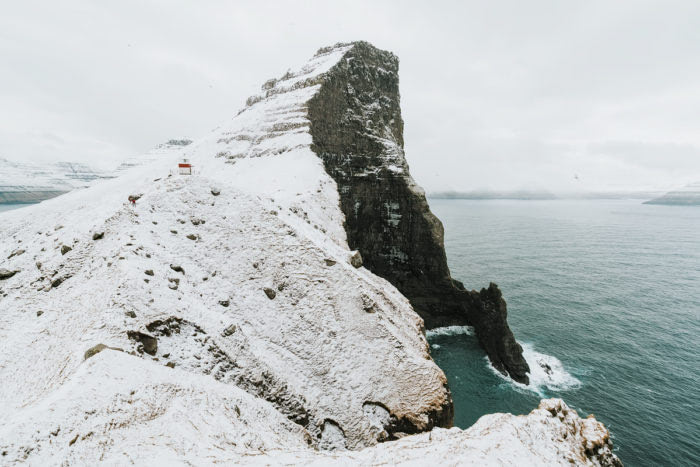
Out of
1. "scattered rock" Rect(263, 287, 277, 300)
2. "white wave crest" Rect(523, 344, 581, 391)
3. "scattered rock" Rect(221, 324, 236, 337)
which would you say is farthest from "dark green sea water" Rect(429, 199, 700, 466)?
"scattered rock" Rect(221, 324, 236, 337)

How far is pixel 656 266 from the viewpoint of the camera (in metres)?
75.4

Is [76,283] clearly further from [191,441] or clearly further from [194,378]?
[191,441]

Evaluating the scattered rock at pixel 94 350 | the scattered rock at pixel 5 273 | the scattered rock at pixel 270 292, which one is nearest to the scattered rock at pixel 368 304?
the scattered rock at pixel 270 292

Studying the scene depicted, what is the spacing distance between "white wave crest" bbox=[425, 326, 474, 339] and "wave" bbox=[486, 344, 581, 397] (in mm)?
8523

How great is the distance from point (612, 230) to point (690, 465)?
14942cm

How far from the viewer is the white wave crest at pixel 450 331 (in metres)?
48.8

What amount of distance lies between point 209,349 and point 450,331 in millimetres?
Answer: 44843

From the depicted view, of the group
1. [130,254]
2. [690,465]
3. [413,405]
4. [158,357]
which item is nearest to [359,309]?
[413,405]

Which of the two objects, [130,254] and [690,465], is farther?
[690,465]

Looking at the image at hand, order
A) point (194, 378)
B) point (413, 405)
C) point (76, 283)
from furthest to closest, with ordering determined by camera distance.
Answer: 1. point (413, 405)
2. point (76, 283)
3. point (194, 378)

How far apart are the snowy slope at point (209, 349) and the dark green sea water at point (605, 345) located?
21.5 metres

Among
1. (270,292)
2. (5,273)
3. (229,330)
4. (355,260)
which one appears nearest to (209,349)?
(229,330)

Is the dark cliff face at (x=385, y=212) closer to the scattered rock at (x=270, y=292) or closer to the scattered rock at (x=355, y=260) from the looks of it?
the scattered rock at (x=355, y=260)

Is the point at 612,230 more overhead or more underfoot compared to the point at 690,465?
more overhead
